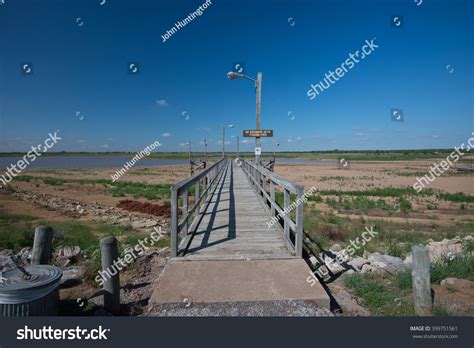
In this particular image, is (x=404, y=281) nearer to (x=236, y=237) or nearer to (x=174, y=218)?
(x=236, y=237)

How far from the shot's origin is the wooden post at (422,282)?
3270 mm

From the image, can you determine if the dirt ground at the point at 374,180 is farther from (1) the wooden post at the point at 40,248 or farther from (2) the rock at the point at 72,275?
(1) the wooden post at the point at 40,248

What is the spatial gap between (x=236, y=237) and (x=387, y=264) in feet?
10.7

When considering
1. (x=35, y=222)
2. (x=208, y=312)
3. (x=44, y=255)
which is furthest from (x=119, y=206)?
(x=208, y=312)

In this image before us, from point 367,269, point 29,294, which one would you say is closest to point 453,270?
point 367,269

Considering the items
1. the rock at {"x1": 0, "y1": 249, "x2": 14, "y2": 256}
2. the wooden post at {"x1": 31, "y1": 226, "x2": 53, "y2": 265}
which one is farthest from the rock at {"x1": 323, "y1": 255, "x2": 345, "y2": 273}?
the rock at {"x1": 0, "y1": 249, "x2": 14, "y2": 256}

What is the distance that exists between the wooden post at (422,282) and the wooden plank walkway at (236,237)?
1698mm

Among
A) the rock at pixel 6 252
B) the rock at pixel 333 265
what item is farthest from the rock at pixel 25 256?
the rock at pixel 333 265

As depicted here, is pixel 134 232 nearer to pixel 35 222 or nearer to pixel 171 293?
pixel 35 222

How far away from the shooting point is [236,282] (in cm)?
331

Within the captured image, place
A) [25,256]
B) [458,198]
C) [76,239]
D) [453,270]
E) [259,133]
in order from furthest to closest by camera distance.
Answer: [458,198] < [259,133] < [76,239] < [25,256] < [453,270]

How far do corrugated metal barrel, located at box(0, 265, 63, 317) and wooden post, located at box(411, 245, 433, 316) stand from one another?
4682 mm

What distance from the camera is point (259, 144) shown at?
10547mm

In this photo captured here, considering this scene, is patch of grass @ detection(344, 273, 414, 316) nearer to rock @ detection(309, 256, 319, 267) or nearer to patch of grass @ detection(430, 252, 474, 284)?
patch of grass @ detection(430, 252, 474, 284)
